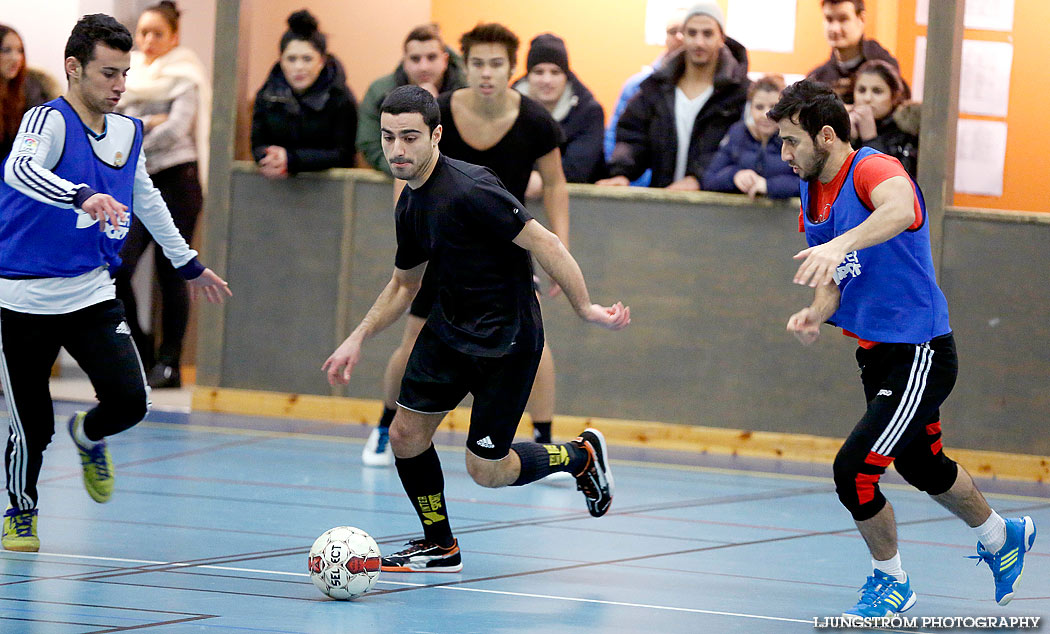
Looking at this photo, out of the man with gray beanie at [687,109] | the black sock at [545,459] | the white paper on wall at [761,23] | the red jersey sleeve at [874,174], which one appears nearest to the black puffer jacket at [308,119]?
the man with gray beanie at [687,109]

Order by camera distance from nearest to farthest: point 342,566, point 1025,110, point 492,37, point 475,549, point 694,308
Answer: point 342,566
point 475,549
point 492,37
point 1025,110
point 694,308

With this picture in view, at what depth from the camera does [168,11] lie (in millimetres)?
10406

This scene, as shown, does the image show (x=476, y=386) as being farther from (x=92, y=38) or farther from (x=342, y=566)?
(x=92, y=38)

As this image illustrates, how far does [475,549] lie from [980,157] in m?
4.68

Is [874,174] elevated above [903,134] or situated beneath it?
situated beneath

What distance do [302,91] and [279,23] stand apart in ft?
2.82

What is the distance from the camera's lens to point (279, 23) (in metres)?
10.2

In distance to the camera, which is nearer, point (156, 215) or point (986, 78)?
point (156, 215)

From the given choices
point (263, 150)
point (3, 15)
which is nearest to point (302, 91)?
point (263, 150)

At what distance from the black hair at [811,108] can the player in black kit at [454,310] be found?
915 mm

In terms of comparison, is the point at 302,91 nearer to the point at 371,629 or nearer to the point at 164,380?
the point at 164,380

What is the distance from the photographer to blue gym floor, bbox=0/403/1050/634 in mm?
4723

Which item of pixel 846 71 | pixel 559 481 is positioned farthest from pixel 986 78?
pixel 559 481

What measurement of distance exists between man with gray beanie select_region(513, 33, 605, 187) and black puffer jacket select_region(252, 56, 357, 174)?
1.32 m
